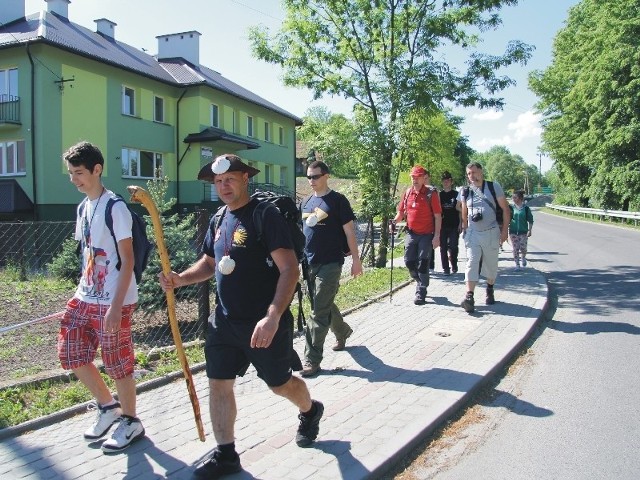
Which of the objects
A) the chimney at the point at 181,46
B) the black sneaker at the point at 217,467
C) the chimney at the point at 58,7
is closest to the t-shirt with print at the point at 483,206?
the black sneaker at the point at 217,467

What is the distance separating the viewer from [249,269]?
10.9 ft

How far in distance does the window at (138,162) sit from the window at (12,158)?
4.16m

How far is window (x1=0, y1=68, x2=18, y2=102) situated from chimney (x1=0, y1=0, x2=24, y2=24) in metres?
3.59

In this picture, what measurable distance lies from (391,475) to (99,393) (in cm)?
203

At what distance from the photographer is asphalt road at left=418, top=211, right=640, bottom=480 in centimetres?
362

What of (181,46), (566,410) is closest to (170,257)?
(566,410)

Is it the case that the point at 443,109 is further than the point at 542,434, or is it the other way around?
the point at 443,109

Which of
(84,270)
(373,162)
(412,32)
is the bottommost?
(84,270)

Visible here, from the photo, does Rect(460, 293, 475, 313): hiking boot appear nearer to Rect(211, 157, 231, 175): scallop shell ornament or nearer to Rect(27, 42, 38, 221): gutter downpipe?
Rect(211, 157, 231, 175): scallop shell ornament

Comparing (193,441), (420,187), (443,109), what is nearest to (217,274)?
(193,441)

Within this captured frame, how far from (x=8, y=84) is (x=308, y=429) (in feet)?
72.9

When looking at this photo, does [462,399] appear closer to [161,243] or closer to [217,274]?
[217,274]

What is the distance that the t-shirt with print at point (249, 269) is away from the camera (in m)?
3.30

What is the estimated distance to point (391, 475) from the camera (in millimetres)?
3561
